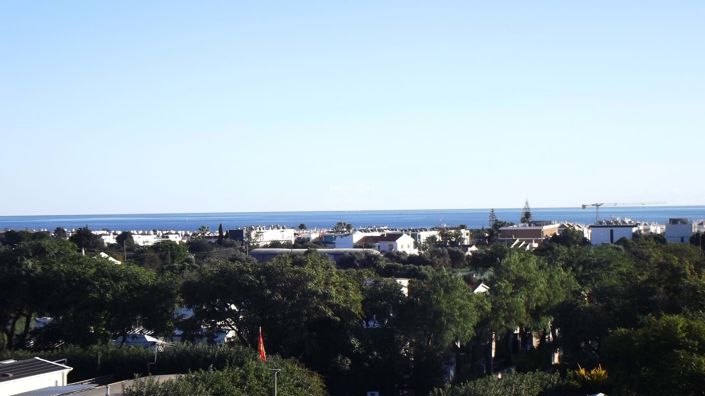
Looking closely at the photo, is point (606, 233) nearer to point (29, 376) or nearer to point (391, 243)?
point (391, 243)

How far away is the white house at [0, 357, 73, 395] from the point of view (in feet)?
71.7

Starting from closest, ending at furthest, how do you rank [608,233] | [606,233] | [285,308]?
[285,308], [608,233], [606,233]

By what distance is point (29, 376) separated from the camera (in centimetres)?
2262

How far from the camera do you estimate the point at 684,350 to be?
70.2 feet

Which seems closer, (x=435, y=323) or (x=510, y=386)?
(x=510, y=386)

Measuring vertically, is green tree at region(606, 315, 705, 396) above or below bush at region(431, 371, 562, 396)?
above

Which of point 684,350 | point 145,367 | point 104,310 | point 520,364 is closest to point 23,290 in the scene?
point 104,310

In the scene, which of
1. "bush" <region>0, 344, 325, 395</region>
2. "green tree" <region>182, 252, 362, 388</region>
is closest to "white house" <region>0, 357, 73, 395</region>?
"bush" <region>0, 344, 325, 395</region>

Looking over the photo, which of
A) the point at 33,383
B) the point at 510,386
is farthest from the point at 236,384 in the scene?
the point at 510,386

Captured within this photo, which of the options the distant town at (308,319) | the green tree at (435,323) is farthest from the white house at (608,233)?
the green tree at (435,323)

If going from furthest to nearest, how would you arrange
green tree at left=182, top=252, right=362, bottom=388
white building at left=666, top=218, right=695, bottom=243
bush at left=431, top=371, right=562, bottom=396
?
white building at left=666, top=218, right=695, bottom=243 < green tree at left=182, top=252, right=362, bottom=388 < bush at left=431, top=371, right=562, bottom=396

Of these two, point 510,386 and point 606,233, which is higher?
point 606,233

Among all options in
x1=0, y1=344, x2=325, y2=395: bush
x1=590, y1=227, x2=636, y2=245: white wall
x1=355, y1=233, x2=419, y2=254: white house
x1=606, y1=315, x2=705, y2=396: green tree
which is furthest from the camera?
x1=590, y1=227, x2=636, y2=245: white wall

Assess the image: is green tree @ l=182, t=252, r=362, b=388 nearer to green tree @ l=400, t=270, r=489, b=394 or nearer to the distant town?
the distant town
